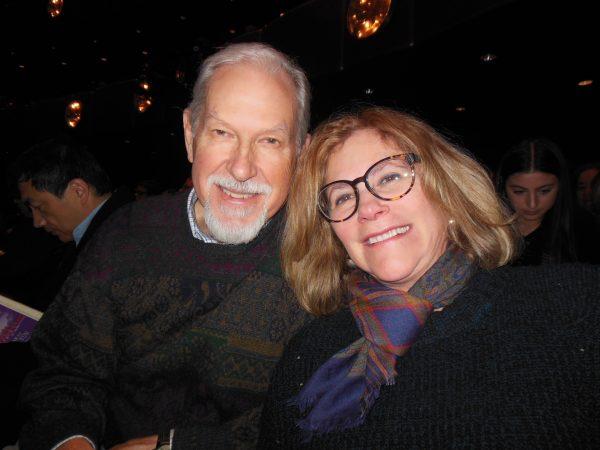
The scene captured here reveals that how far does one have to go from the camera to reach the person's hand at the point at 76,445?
1.35 m

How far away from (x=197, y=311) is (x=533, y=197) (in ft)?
8.79

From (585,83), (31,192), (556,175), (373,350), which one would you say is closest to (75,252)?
(31,192)

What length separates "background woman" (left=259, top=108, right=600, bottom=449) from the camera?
1.07m

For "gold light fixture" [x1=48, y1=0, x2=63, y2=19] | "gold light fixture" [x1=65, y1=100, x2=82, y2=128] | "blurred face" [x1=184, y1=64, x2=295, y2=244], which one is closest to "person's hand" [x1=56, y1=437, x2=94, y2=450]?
"blurred face" [x1=184, y1=64, x2=295, y2=244]

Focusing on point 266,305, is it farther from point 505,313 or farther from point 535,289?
point 535,289

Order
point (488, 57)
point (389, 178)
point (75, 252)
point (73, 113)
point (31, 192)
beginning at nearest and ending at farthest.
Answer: point (389, 178) → point (75, 252) → point (31, 192) → point (488, 57) → point (73, 113)

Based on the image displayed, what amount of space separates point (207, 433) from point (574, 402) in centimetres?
119

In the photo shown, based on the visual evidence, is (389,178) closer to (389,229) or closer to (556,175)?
(389,229)

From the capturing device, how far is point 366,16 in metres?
4.43

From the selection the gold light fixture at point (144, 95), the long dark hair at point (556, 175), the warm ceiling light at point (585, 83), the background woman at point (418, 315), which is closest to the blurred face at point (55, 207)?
the background woman at point (418, 315)

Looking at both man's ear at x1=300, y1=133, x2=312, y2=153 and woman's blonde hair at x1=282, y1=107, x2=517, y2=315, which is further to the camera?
man's ear at x1=300, y1=133, x2=312, y2=153

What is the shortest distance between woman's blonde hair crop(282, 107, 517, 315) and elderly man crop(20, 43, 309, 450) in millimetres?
113

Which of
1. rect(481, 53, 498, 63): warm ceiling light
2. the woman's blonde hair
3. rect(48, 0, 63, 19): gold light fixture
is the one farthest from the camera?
rect(481, 53, 498, 63): warm ceiling light

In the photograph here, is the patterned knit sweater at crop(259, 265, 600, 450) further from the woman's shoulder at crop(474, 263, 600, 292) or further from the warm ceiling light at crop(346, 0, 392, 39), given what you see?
the warm ceiling light at crop(346, 0, 392, 39)
